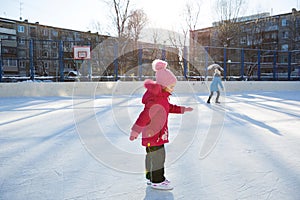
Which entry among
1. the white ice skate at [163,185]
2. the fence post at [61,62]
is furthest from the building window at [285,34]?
the white ice skate at [163,185]

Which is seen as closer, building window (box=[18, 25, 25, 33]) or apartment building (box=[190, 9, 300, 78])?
apartment building (box=[190, 9, 300, 78])

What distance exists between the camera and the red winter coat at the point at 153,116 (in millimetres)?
1769

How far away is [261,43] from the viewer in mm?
29953

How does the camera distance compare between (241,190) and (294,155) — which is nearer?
(241,190)

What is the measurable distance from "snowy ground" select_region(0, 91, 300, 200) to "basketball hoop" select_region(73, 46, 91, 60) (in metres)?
6.89

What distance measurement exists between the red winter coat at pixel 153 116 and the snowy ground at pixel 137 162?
1.19 feet

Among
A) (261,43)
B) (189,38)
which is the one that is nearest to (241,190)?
(189,38)

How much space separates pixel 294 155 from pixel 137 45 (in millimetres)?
9623

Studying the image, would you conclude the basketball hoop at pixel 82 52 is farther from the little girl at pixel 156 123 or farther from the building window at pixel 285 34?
the building window at pixel 285 34

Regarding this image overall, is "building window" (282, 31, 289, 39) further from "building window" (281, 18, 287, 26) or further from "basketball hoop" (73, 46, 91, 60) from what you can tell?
"basketball hoop" (73, 46, 91, 60)

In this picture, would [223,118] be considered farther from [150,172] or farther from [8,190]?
[8,190]

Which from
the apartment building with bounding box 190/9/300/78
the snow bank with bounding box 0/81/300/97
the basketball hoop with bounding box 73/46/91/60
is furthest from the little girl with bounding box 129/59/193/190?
the apartment building with bounding box 190/9/300/78

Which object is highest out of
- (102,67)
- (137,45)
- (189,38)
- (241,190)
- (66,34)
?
(66,34)

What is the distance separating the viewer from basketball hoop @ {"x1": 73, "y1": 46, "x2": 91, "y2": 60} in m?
10.4
